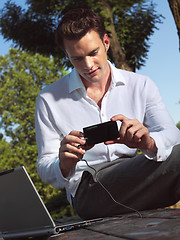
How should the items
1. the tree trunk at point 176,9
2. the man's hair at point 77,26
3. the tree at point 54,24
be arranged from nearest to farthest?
1. the man's hair at point 77,26
2. the tree trunk at point 176,9
3. the tree at point 54,24

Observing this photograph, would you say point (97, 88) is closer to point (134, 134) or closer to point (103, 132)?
point (134, 134)

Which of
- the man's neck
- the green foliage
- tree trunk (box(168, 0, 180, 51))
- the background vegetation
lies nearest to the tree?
the background vegetation

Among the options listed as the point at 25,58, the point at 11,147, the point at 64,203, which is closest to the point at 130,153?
the point at 64,203

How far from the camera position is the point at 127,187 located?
2.76m

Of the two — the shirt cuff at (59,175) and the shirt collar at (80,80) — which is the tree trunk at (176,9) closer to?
the shirt collar at (80,80)

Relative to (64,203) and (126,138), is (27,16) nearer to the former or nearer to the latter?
(64,203)

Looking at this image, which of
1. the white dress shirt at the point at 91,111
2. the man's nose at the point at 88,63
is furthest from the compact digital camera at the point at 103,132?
the man's nose at the point at 88,63

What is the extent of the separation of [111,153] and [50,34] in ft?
31.1

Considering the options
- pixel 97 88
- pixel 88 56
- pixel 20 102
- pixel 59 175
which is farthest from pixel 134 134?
pixel 20 102

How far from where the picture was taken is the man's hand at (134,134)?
2.39 m

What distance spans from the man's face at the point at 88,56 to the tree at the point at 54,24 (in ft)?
26.6

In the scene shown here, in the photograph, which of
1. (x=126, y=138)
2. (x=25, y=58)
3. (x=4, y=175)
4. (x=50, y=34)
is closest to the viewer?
(x=4, y=175)

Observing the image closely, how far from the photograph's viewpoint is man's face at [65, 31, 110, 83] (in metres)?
3.15

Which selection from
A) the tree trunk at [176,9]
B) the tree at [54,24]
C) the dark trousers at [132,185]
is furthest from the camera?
the tree at [54,24]
